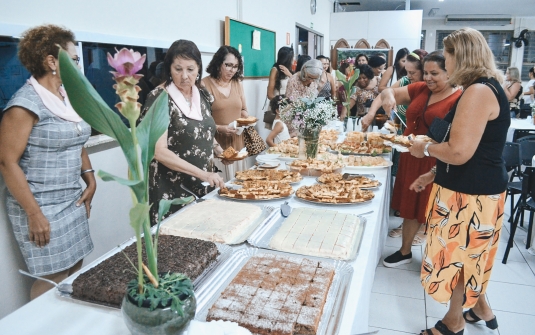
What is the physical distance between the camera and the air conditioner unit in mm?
11602

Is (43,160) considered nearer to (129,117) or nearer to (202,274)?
(202,274)

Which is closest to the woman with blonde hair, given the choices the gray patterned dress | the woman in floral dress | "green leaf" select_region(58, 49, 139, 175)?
the woman in floral dress

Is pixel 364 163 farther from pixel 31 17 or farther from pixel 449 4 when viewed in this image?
pixel 449 4

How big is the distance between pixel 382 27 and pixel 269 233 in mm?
8385

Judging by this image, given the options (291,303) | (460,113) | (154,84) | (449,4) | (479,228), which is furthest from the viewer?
(449,4)

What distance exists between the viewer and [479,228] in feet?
5.41

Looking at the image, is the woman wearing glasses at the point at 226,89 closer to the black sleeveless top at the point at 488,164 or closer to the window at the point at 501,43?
the black sleeveless top at the point at 488,164

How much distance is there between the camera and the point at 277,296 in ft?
3.08

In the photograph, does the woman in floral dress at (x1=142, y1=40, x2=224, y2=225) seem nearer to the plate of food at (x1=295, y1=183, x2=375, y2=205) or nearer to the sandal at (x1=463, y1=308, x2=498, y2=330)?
the plate of food at (x1=295, y1=183, x2=375, y2=205)

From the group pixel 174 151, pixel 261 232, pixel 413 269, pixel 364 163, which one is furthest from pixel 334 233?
pixel 413 269

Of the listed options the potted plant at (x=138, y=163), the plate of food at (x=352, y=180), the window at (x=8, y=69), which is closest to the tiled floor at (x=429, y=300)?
the plate of food at (x=352, y=180)

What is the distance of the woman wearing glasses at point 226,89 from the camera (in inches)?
116

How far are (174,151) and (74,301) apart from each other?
38.7 inches

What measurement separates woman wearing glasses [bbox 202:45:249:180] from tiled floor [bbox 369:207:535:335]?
4.48ft
